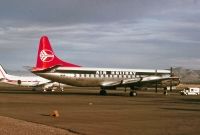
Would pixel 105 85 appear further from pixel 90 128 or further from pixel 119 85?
pixel 90 128

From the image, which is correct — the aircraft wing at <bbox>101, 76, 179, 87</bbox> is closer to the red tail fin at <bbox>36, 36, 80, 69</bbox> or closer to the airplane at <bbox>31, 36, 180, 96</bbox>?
the airplane at <bbox>31, 36, 180, 96</bbox>

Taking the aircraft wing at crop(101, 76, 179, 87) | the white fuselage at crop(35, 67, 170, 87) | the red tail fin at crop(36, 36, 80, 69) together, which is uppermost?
the red tail fin at crop(36, 36, 80, 69)

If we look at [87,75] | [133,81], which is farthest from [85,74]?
[133,81]

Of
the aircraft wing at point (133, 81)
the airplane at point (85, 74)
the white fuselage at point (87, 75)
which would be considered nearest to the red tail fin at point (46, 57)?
the airplane at point (85, 74)

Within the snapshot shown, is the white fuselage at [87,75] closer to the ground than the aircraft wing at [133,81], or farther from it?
farther from it

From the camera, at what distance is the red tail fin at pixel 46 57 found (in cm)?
6519

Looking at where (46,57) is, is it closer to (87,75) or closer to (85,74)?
(85,74)

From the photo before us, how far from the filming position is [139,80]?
213 feet

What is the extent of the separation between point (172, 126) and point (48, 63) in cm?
4464

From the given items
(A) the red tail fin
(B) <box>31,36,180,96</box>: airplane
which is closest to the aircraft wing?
(B) <box>31,36,180,96</box>: airplane

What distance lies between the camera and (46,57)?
65.7m

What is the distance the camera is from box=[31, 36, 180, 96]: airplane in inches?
2544

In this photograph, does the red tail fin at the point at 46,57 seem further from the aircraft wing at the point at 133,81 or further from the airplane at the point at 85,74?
the aircraft wing at the point at 133,81

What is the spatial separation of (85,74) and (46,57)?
262 inches
